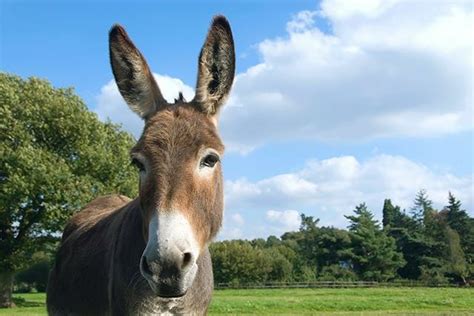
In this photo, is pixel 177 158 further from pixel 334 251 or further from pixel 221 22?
pixel 334 251

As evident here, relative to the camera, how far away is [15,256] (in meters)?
36.7

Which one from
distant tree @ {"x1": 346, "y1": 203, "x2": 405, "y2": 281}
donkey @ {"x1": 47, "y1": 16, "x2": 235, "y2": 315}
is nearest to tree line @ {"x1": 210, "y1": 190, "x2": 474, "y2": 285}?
distant tree @ {"x1": 346, "y1": 203, "x2": 405, "y2": 281}

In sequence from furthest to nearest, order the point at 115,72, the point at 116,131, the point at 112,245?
the point at 116,131 < the point at 112,245 < the point at 115,72

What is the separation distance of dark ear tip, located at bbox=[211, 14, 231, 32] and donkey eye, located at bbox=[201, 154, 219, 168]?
123 centimetres

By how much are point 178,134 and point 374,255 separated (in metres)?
77.5

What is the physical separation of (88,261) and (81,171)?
31.5m

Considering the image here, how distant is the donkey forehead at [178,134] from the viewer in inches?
171

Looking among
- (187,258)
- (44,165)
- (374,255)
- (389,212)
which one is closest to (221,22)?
(187,258)

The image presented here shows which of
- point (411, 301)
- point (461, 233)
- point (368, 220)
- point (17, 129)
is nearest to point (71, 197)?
point (17, 129)

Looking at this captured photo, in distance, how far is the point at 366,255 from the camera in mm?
79125

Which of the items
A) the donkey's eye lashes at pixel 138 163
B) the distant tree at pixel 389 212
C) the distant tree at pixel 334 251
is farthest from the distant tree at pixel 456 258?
the donkey's eye lashes at pixel 138 163

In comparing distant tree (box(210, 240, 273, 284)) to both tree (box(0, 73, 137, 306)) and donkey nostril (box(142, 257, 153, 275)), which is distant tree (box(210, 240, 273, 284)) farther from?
donkey nostril (box(142, 257, 153, 275))

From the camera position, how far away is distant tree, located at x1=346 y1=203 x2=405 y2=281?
76188 mm

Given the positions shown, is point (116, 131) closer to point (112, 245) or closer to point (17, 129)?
point (17, 129)
